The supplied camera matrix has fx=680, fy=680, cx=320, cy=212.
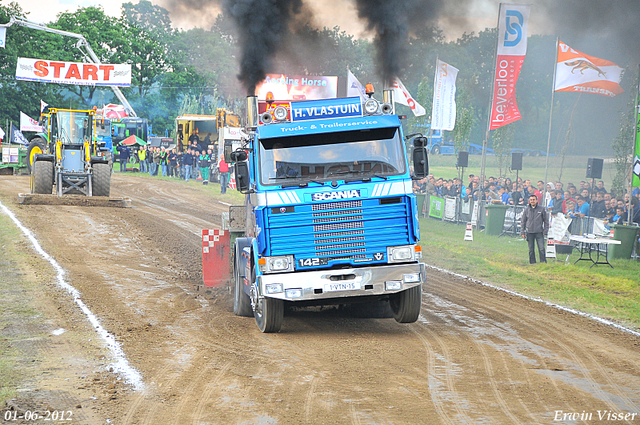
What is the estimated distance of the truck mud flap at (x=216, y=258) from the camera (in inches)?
471

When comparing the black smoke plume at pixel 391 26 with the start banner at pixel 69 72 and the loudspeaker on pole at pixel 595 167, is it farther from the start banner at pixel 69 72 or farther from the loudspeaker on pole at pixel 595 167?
the start banner at pixel 69 72

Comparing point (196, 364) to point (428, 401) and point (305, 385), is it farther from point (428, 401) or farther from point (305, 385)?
point (428, 401)

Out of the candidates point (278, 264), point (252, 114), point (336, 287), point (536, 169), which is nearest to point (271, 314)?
point (278, 264)

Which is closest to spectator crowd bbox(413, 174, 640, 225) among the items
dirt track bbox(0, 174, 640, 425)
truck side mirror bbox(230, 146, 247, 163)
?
dirt track bbox(0, 174, 640, 425)

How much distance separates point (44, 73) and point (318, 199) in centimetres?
3964

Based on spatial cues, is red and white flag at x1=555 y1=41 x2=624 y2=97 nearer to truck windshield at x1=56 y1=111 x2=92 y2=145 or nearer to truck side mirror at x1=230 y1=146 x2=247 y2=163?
truck side mirror at x1=230 y1=146 x2=247 y2=163

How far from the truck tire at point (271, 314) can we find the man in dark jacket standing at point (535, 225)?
364 inches

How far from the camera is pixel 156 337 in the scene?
8.91 metres

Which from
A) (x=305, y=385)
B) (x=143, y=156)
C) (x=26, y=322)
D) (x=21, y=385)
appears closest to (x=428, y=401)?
(x=305, y=385)

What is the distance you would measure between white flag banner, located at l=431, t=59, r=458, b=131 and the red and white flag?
5.94 metres

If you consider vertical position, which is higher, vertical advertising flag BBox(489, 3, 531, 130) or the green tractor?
vertical advertising flag BBox(489, 3, 531, 130)

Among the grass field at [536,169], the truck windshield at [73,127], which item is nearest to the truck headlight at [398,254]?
the truck windshield at [73,127]

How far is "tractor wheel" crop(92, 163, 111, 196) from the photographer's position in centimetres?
2364

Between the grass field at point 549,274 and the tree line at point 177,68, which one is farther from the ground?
the tree line at point 177,68
